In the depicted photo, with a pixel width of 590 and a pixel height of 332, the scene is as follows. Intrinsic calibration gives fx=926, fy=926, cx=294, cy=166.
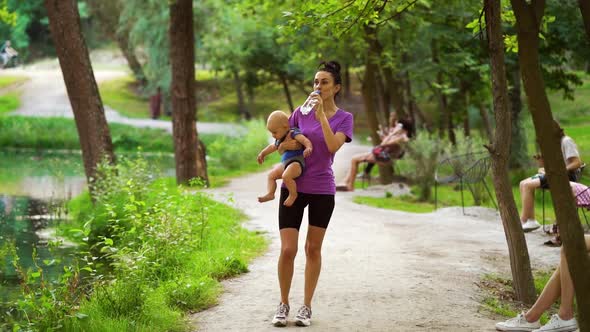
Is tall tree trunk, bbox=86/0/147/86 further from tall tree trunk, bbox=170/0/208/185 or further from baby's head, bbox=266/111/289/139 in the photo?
baby's head, bbox=266/111/289/139

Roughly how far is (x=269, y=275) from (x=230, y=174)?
1790 cm

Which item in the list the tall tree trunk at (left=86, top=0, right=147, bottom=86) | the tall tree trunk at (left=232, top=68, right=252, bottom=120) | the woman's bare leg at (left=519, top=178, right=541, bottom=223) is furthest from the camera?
the tall tree trunk at (left=86, top=0, right=147, bottom=86)

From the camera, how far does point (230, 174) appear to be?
27.2 metres

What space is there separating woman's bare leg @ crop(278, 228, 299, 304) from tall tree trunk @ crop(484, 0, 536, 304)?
2.33 m

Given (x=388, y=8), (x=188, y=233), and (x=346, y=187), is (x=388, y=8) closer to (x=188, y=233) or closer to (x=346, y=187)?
(x=188, y=233)

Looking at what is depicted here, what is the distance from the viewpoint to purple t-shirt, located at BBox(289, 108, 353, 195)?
693 centimetres

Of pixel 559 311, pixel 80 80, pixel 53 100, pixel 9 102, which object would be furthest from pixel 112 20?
pixel 559 311

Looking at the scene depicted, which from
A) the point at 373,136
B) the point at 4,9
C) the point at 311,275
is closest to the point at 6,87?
the point at 4,9

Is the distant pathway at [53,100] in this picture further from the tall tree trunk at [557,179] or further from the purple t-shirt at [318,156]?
the tall tree trunk at [557,179]

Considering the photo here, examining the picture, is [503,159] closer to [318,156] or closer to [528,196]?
[318,156]

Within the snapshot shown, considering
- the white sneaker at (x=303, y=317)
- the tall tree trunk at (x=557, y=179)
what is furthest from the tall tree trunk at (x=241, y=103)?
the tall tree trunk at (x=557, y=179)

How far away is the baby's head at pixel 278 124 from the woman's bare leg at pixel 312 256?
2.53 feet

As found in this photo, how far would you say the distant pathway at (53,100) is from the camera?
4680cm

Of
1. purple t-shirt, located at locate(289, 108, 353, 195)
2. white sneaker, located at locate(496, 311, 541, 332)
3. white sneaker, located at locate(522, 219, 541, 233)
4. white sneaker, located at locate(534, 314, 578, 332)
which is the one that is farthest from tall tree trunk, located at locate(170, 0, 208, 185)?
white sneaker, located at locate(534, 314, 578, 332)
